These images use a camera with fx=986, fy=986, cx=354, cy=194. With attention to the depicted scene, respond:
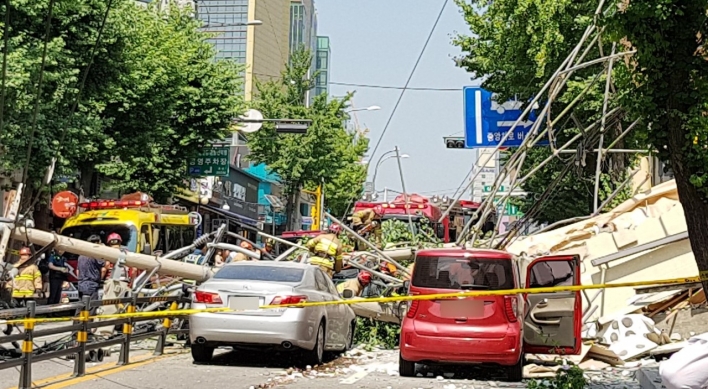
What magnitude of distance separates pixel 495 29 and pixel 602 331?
31.4 feet

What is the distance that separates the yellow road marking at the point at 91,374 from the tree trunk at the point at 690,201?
6433mm

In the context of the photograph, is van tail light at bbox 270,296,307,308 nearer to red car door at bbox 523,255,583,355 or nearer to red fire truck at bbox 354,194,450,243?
red car door at bbox 523,255,583,355

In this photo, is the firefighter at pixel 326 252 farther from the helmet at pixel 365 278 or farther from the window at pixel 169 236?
the window at pixel 169 236

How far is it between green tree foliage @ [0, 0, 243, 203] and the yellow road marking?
5422 mm

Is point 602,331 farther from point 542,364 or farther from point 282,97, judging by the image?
point 282,97

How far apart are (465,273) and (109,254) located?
17.2 feet

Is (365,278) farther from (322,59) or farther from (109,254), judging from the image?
(322,59)

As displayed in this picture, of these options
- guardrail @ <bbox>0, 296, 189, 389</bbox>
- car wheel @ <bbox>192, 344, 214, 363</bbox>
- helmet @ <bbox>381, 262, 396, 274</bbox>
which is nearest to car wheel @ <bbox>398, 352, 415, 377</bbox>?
car wheel @ <bbox>192, 344, 214, 363</bbox>

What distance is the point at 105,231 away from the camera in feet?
72.0

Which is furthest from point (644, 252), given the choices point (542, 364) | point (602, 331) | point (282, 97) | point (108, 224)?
point (282, 97)

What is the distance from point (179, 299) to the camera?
1435 cm

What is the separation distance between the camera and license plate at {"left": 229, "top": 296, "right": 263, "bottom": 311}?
12.0 m

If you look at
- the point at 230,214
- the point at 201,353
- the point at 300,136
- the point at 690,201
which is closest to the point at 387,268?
the point at 201,353

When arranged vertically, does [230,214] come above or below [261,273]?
above
